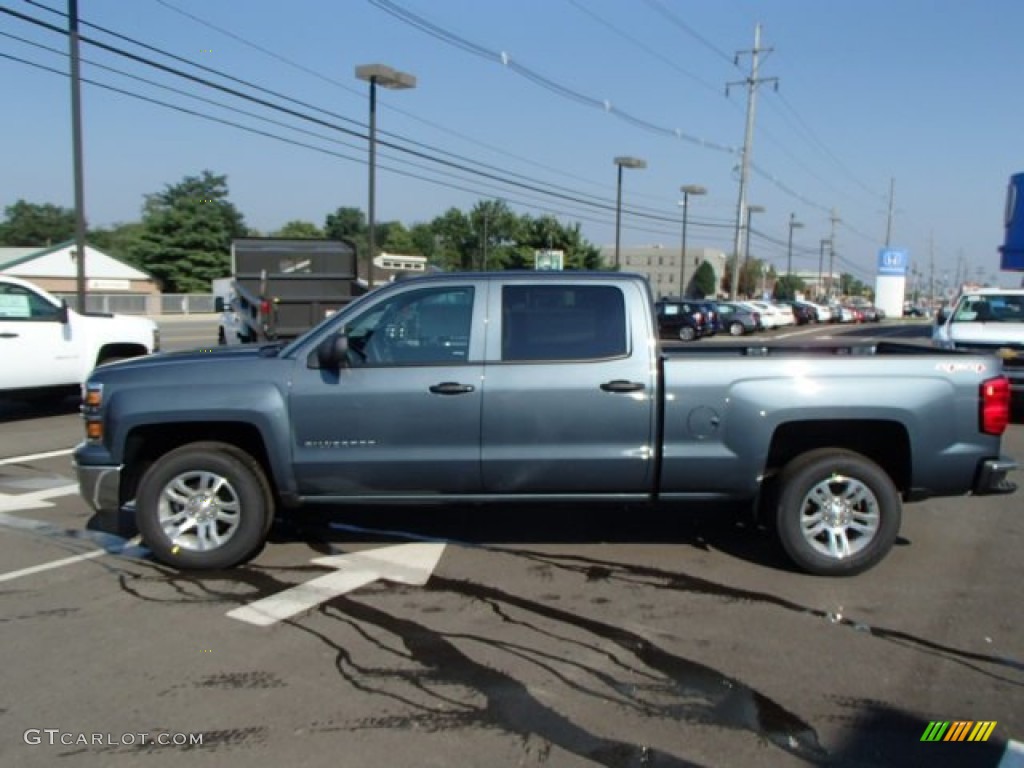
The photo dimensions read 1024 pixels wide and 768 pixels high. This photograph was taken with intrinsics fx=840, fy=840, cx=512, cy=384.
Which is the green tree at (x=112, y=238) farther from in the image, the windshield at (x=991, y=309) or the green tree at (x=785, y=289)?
the windshield at (x=991, y=309)

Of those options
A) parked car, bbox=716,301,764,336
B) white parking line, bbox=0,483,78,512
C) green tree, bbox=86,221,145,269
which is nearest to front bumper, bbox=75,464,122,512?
white parking line, bbox=0,483,78,512

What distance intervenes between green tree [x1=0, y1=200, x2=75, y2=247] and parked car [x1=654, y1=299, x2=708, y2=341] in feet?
358

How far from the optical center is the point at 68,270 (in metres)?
72.2

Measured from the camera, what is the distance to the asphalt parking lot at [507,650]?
333 cm

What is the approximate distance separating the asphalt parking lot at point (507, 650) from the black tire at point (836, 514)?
17cm

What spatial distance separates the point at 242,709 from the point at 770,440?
3332 millimetres

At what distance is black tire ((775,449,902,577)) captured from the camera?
5172mm

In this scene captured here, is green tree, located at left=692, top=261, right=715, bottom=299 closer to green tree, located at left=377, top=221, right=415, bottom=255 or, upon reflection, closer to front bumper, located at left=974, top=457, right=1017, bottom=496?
green tree, located at left=377, top=221, right=415, bottom=255

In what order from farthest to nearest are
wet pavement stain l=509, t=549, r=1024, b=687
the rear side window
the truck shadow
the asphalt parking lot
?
the truck shadow → the rear side window → wet pavement stain l=509, t=549, r=1024, b=687 → the asphalt parking lot

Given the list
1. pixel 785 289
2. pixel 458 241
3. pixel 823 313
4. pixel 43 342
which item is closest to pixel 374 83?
pixel 43 342

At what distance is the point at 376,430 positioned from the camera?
513 centimetres

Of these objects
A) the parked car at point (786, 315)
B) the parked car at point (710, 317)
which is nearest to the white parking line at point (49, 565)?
the parked car at point (710, 317)

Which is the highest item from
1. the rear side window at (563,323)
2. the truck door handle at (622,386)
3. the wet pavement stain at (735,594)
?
the rear side window at (563,323)

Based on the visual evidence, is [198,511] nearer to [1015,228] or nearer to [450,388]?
[450,388]
